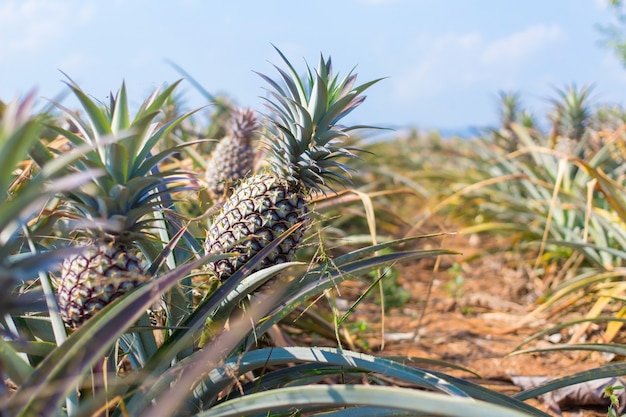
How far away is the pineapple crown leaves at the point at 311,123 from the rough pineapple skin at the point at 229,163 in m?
1.03

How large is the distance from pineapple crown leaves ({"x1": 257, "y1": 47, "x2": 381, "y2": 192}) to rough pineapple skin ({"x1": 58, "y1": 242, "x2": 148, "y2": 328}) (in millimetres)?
588

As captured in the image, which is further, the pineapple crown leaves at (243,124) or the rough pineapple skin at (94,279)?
the pineapple crown leaves at (243,124)

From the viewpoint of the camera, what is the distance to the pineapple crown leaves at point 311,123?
1729 mm

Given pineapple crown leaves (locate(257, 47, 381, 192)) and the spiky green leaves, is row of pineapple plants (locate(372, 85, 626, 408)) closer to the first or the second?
pineapple crown leaves (locate(257, 47, 381, 192))

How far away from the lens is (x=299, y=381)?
1577mm

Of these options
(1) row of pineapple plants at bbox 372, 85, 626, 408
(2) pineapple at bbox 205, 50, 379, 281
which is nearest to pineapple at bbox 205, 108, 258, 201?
(1) row of pineapple plants at bbox 372, 85, 626, 408

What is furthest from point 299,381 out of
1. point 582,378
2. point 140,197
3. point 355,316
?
point 355,316

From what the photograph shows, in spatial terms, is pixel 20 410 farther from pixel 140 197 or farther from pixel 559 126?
pixel 559 126

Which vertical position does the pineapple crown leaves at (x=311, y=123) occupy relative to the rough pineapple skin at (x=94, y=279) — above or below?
above

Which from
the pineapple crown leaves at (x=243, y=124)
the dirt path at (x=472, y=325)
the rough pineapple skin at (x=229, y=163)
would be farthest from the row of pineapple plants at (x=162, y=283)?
the pineapple crown leaves at (x=243, y=124)

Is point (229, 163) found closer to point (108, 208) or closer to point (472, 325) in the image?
point (108, 208)

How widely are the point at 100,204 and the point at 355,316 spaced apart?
2507 millimetres

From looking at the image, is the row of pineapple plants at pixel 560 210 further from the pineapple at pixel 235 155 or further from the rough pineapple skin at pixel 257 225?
the rough pineapple skin at pixel 257 225

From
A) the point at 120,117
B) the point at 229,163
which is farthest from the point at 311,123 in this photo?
the point at 229,163
